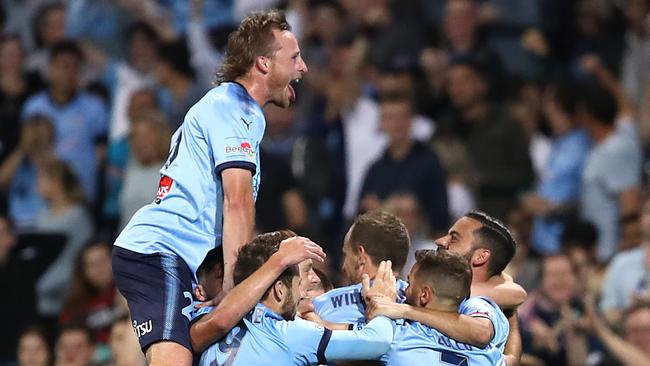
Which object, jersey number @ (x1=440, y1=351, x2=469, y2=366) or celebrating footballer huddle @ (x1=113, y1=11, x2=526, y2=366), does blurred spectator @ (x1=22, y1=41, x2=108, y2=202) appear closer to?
celebrating footballer huddle @ (x1=113, y1=11, x2=526, y2=366)

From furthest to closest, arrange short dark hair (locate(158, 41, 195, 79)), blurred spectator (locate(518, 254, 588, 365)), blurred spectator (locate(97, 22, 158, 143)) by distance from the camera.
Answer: short dark hair (locate(158, 41, 195, 79)) → blurred spectator (locate(97, 22, 158, 143)) → blurred spectator (locate(518, 254, 588, 365))

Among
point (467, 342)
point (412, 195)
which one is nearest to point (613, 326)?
point (412, 195)

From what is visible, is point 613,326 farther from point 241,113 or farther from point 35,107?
point 35,107

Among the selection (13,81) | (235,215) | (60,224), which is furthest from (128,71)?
(235,215)

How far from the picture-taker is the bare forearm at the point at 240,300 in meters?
6.62

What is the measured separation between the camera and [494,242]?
725 cm

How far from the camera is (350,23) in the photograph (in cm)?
1483

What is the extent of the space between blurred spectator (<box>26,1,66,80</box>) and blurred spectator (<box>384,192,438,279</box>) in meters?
4.86

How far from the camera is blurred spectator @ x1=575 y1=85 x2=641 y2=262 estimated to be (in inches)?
491

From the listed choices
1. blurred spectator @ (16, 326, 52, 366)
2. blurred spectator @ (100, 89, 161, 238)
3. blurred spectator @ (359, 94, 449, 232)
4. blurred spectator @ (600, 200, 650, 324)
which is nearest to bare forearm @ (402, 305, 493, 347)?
blurred spectator @ (600, 200, 650, 324)

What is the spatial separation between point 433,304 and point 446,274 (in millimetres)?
157

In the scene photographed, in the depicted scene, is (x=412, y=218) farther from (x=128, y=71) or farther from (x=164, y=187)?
(x=164, y=187)

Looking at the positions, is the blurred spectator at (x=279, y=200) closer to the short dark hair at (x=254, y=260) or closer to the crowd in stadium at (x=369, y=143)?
the crowd in stadium at (x=369, y=143)

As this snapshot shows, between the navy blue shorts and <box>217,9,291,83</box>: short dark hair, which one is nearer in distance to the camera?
the navy blue shorts
